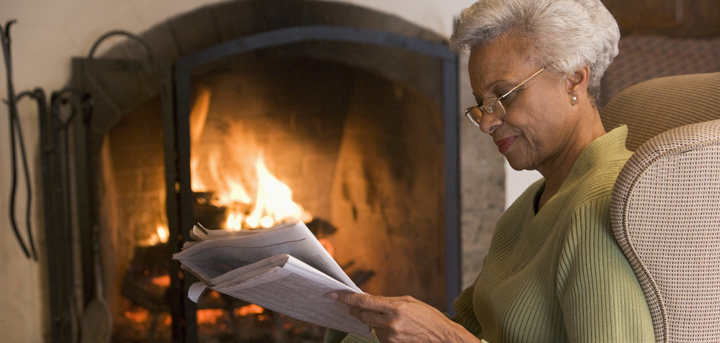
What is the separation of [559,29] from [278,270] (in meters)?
0.49

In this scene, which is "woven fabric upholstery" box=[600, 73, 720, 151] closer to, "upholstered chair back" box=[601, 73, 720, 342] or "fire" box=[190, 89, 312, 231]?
"upholstered chair back" box=[601, 73, 720, 342]

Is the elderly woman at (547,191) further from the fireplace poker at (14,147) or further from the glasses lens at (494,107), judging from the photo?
the fireplace poker at (14,147)

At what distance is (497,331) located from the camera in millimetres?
796

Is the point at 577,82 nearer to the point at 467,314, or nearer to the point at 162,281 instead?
the point at 467,314

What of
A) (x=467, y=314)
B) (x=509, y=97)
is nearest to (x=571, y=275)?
(x=509, y=97)

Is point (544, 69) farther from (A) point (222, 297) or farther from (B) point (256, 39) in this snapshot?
(A) point (222, 297)

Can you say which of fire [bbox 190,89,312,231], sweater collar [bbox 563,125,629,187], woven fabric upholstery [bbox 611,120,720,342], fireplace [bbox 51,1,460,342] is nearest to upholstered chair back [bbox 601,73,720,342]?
woven fabric upholstery [bbox 611,120,720,342]

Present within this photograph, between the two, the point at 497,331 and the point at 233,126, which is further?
the point at 233,126

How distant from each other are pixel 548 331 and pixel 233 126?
1230mm

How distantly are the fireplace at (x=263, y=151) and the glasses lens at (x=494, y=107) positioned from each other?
973 millimetres

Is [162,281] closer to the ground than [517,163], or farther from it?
closer to the ground

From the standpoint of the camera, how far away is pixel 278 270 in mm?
648

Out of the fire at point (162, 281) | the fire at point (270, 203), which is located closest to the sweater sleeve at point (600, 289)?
Answer: the fire at point (270, 203)

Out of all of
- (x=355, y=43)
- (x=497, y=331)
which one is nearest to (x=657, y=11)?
(x=355, y=43)
